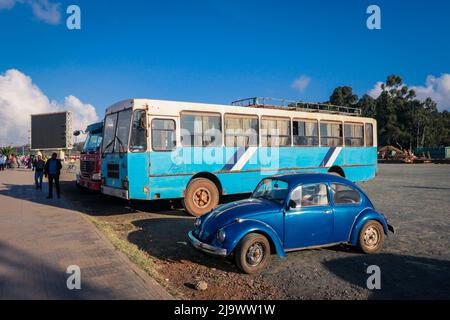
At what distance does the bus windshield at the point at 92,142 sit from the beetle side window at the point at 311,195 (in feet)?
32.1

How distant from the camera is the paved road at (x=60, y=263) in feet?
14.2

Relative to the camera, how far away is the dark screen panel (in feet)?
112

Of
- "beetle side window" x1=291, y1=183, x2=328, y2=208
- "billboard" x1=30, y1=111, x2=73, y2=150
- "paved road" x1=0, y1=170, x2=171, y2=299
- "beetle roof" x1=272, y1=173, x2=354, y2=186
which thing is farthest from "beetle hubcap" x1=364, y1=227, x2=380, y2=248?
"billboard" x1=30, y1=111, x2=73, y2=150

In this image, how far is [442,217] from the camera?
9.18 m

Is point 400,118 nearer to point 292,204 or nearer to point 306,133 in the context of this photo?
point 306,133

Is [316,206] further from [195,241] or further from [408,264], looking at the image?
[195,241]

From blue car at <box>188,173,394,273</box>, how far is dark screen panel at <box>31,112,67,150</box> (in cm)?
3194

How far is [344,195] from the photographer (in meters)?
6.29


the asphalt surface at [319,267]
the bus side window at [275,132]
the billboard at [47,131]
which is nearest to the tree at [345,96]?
the billboard at [47,131]

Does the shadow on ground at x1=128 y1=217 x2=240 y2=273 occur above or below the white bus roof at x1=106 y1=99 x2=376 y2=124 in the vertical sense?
below

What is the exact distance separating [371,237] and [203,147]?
5375 mm

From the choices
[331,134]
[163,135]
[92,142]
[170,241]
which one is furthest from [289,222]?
[92,142]

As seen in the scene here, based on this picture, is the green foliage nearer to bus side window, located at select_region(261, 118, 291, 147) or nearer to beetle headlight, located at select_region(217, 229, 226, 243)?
bus side window, located at select_region(261, 118, 291, 147)

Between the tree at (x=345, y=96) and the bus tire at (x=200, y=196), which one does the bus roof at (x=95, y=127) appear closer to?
the bus tire at (x=200, y=196)
